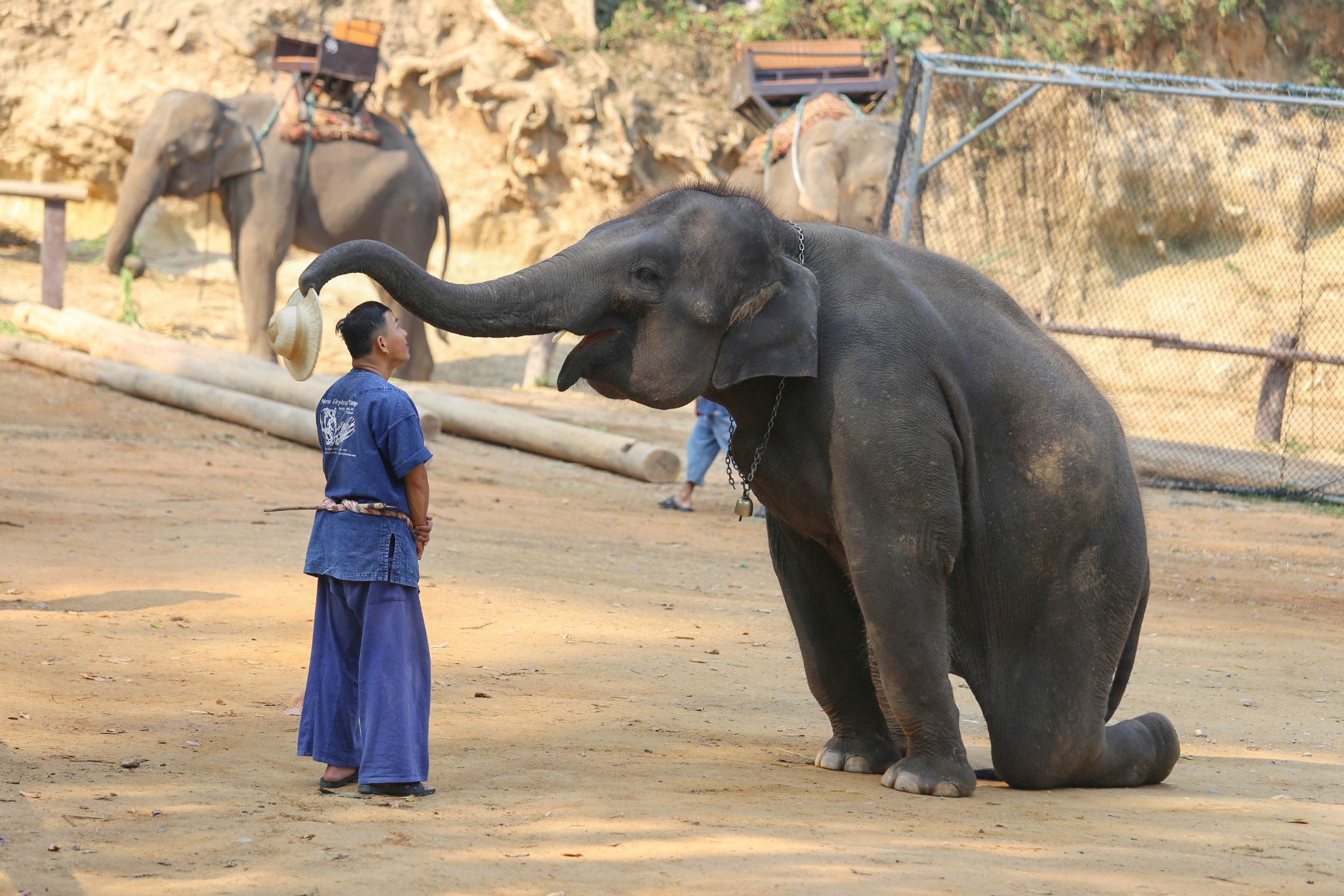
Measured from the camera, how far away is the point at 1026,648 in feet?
14.7

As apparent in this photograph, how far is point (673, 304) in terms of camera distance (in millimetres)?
4176

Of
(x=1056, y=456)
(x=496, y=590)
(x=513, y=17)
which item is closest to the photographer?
(x=1056, y=456)

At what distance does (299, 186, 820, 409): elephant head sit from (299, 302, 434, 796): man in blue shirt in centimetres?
31

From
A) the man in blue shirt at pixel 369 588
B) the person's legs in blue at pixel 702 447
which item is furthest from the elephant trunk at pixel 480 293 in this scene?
the person's legs in blue at pixel 702 447

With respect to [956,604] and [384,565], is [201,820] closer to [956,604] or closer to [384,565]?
[384,565]

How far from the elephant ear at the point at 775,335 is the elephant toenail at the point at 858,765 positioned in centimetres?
133

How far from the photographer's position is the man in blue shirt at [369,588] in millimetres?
4027

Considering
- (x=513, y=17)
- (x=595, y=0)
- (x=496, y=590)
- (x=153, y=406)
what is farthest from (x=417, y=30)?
(x=496, y=590)

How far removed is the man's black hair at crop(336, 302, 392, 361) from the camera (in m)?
4.14

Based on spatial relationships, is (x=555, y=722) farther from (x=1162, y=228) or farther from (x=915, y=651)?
(x=1162, y=228)

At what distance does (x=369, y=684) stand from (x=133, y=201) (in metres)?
12.7

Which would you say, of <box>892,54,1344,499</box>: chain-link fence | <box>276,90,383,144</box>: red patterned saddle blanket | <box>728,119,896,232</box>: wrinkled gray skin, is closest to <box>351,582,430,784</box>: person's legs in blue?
<box>728,119,896,232</box>: wrinkled gray skin

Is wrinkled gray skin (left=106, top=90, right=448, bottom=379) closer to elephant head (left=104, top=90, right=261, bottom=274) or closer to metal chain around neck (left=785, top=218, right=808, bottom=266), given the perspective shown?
elephant head (left=104, top=90, right=261, bottom=274)

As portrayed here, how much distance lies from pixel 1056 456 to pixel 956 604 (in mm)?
534
